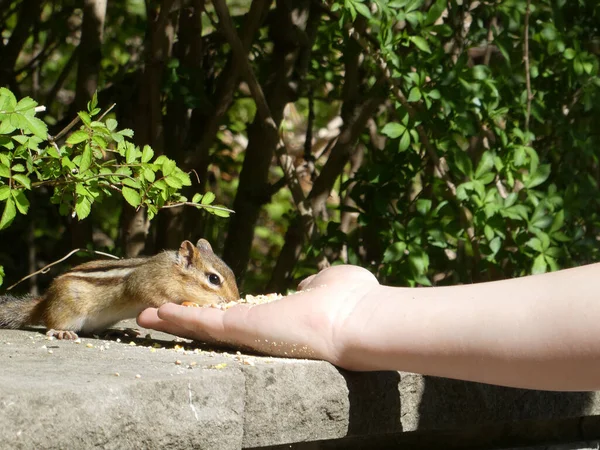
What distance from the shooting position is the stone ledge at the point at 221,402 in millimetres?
1597

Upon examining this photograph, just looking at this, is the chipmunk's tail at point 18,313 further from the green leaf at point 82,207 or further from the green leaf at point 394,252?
the green leaf at point 394,252

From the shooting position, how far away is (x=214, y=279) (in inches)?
130

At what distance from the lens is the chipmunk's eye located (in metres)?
3.28

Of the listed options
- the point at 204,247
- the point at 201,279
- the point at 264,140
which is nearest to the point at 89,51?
the point at 264,140

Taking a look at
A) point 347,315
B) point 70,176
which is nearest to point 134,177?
point 70,176

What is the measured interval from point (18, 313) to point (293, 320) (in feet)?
4.12

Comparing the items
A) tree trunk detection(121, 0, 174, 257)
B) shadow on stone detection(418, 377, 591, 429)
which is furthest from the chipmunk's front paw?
tree trunk detection(121, 0, 174, 257)

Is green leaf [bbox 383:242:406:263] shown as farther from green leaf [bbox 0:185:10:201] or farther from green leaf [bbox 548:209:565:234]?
green leaf [bbox 0:185:10:201]

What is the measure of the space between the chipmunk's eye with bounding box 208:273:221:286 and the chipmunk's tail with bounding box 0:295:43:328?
579mm

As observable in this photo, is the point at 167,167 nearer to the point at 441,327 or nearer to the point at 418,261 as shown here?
the point at 441,327

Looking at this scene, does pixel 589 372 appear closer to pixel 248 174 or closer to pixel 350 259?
pixel 350 259

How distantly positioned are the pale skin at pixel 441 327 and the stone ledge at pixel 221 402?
0.23ft

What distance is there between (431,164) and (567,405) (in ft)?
6.29

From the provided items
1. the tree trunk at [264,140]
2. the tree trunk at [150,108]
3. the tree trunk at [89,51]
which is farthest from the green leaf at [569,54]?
the tree trunk at [89,51]
